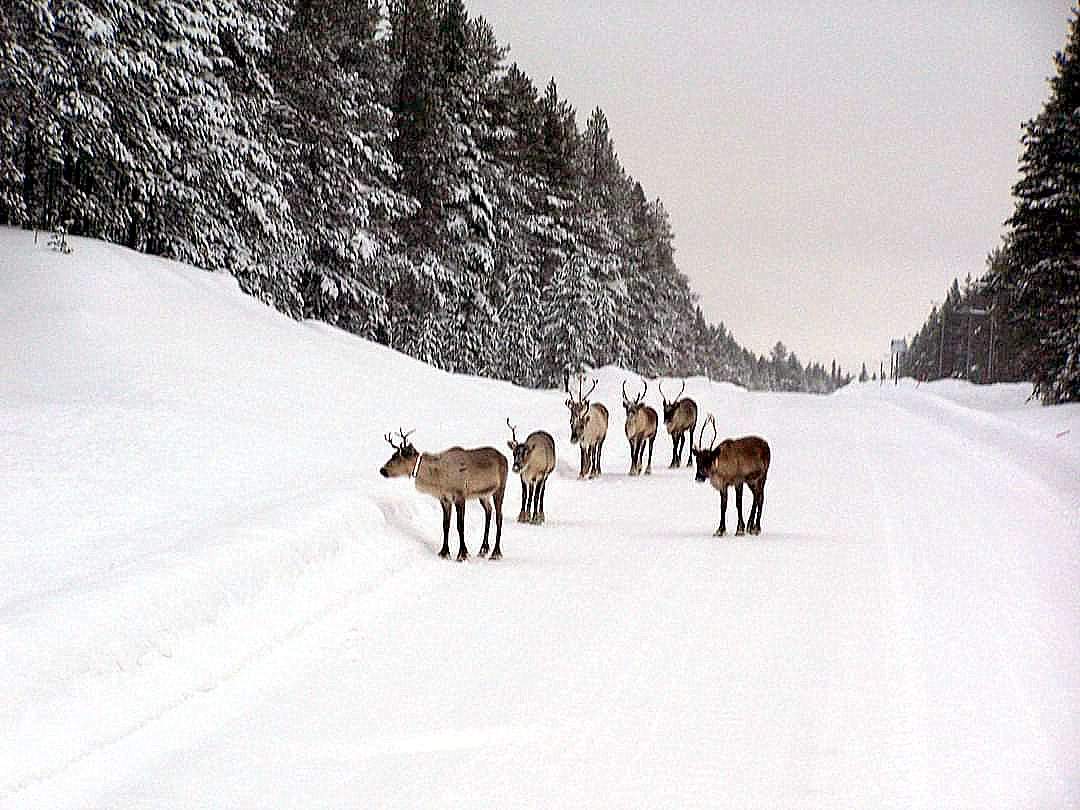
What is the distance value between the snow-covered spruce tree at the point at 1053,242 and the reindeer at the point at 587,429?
48.1 ft

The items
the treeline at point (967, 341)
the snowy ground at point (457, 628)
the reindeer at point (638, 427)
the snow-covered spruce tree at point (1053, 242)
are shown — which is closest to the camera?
the snowy ground at point (457, 628)

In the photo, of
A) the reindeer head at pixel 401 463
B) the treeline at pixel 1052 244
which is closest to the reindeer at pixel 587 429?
the reindeer head at pixel 401 463

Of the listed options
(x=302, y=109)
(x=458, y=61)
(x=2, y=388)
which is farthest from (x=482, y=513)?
(x=458, y=61)

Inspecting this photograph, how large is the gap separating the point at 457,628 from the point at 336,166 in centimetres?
2185

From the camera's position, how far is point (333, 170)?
84.6 feet

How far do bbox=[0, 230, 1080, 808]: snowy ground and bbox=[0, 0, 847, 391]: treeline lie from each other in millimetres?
5270

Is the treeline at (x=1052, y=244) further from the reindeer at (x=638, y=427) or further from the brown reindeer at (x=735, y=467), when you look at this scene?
the brown reindeer at (x=735, y=467)

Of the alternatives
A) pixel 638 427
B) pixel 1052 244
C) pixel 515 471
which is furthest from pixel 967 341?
pixel 515 471

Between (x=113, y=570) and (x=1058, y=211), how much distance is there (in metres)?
26.2

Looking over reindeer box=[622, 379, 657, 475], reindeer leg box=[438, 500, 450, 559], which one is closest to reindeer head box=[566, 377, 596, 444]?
reindeer box=[622, 379, 657, 475]

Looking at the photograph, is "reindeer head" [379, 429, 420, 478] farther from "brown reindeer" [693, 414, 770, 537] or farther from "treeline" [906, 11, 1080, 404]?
"treeline" [906, 11, 1080, 404]

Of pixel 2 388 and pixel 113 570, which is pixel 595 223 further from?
pixel 113 570

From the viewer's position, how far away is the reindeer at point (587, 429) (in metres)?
14.8

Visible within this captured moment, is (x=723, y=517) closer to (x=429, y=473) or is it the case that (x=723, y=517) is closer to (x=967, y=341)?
(x=429, y=473)
